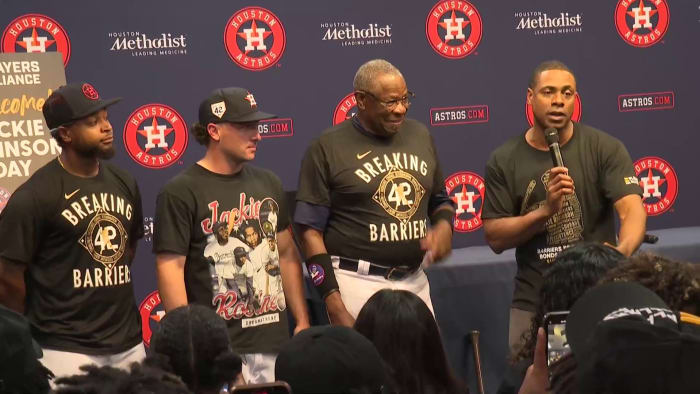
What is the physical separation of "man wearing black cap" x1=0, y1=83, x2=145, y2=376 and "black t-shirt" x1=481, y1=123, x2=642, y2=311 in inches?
62.6

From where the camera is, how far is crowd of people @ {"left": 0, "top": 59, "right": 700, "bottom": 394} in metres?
3.06

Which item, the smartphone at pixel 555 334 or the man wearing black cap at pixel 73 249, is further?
the man wearing black cap at pixel 73 249

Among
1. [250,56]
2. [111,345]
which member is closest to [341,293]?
[111,345]

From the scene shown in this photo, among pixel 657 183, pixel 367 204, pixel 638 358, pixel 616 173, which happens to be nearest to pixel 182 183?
pixel 367 204

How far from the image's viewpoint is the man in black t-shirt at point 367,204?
433 centimetres

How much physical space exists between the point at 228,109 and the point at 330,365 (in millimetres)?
2223

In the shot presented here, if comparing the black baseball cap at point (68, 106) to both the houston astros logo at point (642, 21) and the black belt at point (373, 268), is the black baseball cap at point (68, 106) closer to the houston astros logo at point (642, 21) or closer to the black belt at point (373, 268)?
the black belt at point (373, 268)

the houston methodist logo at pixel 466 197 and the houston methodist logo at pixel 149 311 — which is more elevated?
the houston methodist logo at pixel 466 197

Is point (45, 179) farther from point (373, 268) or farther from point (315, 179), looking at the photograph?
point (373, 268)

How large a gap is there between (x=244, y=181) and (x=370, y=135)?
0.60 m

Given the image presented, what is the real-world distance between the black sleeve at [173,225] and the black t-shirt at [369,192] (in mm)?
552

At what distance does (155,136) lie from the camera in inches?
221

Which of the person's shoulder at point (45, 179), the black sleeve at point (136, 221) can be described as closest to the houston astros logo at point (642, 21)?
the black sleeve at point (136, 221)

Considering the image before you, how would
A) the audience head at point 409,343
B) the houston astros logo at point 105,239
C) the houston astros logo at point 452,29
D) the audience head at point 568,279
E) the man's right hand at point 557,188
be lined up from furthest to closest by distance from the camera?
1. the houston astros logo at point 452,29
2. the man's right hand at point 557,188
3. the houston astros logo at point 105,239
4. the audience head at point 409,343
5. the audience head at point 568,279
